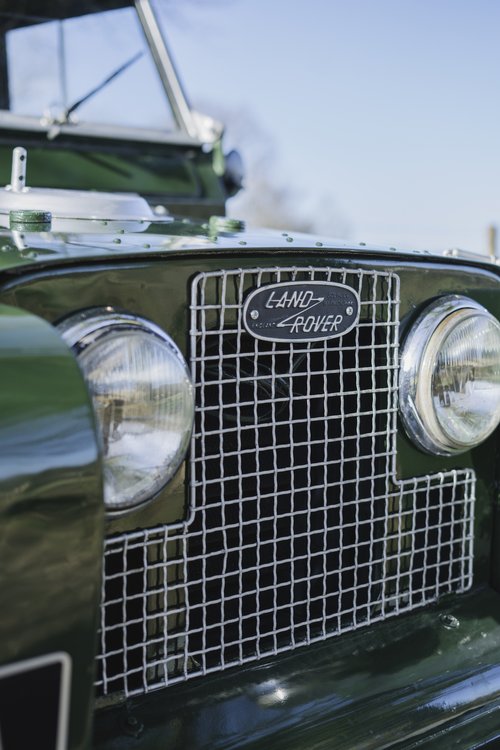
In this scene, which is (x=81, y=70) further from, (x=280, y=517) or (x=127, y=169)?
(x=280, y=517)

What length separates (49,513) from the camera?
85 centimetres

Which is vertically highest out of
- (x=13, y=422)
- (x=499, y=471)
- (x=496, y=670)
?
(x=13, y=422)

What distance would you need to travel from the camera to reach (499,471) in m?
1.67

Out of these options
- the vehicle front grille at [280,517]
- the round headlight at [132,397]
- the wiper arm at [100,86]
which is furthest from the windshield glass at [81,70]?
the round headlight at [132,397]

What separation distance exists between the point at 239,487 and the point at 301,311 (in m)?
0.30

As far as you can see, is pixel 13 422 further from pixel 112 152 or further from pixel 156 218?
pixel 112 152

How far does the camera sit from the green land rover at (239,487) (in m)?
0.87

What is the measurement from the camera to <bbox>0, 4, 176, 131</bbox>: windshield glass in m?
2.50

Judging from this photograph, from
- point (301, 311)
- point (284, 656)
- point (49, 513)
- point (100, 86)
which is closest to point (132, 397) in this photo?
point (49, 513)

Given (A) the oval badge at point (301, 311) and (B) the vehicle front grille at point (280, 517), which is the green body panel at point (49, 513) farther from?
(A) the oval badge at point (301, 311)

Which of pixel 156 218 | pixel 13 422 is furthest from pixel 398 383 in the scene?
pixel 13 422

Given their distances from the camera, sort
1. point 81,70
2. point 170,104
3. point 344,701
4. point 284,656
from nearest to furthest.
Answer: point 344,701
point 284,656
point 81,70
point 170,104

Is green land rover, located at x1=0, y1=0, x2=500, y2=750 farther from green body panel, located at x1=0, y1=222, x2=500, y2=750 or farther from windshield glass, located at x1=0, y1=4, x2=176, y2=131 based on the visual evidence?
windshield glass, located at x1=0, y1=4, x2=176, y2=131

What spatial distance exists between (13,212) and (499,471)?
1076 millimetres
